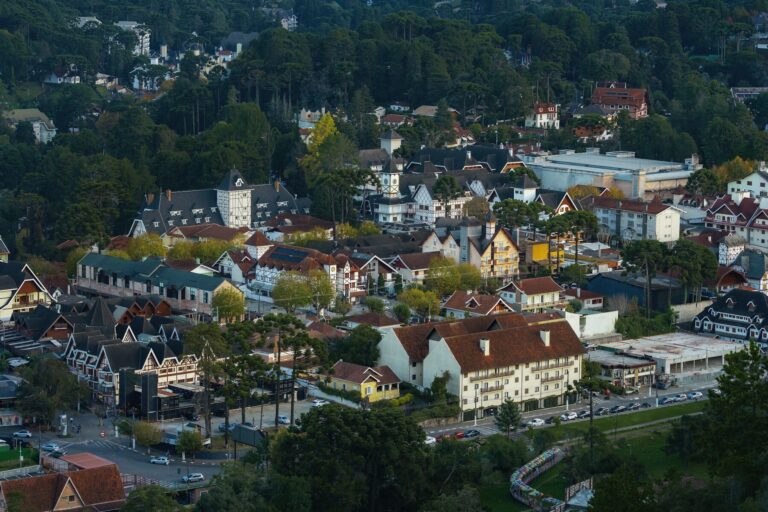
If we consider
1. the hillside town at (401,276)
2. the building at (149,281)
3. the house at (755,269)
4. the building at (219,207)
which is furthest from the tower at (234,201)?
the house at (755,269)

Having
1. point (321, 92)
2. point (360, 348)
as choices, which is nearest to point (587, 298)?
Answer: point (360, 348)

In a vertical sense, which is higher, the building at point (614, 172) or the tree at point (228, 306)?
the building at point (614, 172)

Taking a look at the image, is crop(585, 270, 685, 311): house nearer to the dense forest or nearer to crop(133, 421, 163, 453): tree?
the dense forest

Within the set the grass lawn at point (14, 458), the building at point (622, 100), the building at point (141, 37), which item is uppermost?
the building at point (141, 37)

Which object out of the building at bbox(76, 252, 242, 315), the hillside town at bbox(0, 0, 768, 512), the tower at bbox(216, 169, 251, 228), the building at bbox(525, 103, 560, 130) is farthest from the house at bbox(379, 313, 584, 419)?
the building at bbox(525, 103, 560, 130)

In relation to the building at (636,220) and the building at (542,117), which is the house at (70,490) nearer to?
the building at (636,220)
